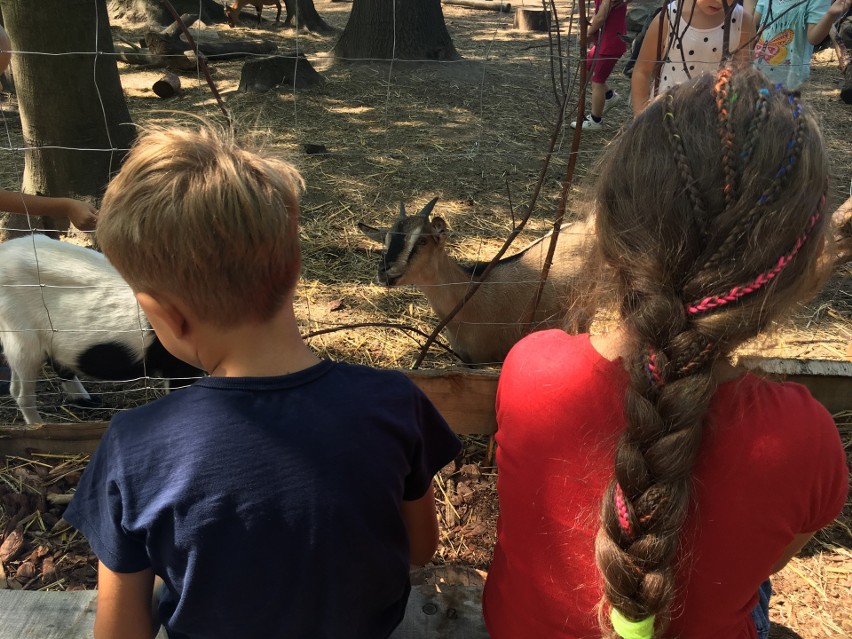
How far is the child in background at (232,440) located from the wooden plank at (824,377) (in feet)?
6.69

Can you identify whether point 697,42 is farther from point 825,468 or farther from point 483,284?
point 825,468

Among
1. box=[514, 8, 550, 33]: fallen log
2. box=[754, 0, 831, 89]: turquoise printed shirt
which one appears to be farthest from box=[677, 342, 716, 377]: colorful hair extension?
box=[514, 8, 550, 33]: fallen log

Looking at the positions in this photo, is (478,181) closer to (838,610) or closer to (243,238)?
(838,610)

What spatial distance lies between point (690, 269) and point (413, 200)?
14.1 ft

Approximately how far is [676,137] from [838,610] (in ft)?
6.21

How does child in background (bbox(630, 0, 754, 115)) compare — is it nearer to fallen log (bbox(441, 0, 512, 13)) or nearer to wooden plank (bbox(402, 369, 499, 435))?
Answer: wooden plank (bbox(402, 369, 499, 435))

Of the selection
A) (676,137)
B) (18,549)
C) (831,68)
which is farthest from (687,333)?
(831,68)

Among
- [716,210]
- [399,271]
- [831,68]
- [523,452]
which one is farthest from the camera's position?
[831,68]

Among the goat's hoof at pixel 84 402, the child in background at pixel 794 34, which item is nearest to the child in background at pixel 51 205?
the goat's hoof at pixel 84 402

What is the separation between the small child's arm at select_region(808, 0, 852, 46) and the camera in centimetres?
427

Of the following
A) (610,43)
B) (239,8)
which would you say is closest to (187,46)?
(239,8)

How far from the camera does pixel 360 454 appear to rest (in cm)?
110

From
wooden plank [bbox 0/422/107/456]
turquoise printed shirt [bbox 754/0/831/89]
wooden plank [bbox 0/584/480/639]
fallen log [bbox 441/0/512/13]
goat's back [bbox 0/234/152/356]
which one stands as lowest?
wooden plank [bbox 0/422/107/456]

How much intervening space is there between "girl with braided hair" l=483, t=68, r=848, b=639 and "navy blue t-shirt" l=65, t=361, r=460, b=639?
29 centimetres
